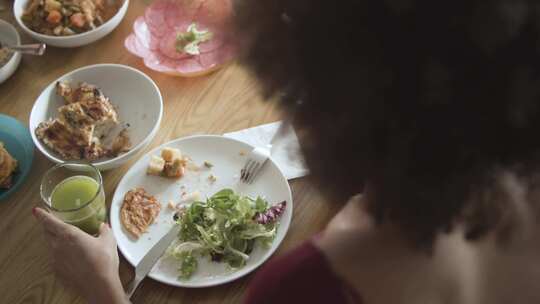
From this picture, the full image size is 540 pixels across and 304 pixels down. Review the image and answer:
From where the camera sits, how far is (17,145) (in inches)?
48.6

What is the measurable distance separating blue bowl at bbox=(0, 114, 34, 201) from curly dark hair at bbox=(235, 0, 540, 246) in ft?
2.70

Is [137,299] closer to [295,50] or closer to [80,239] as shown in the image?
[80,239]

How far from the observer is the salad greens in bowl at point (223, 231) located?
1.01 metres

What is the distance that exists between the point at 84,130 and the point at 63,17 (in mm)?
386

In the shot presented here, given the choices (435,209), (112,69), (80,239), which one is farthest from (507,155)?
(112,69)

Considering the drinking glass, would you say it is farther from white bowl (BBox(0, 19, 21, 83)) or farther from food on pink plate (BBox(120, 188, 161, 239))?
white bowl (BBox(0, 19, 21, 83))

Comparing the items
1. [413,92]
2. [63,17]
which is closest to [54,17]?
[63,17]

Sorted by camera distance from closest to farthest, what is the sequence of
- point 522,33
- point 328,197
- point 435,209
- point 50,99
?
1. point 522,33
2. point 435,209
3. point 328,197
4. point 50,99

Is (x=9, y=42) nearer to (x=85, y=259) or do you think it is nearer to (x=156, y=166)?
(x=156, y=166)

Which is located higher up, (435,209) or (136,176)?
(435,209)

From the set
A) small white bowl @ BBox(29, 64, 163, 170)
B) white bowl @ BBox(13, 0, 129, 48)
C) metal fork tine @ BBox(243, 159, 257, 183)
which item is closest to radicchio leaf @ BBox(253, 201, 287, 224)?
metal fork tine @ BBox(243, 159, 257, 183)

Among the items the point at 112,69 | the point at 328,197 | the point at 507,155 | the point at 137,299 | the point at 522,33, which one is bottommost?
the point at 137,299

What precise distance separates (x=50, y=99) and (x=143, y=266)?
0.52m

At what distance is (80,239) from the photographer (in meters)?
1.03
